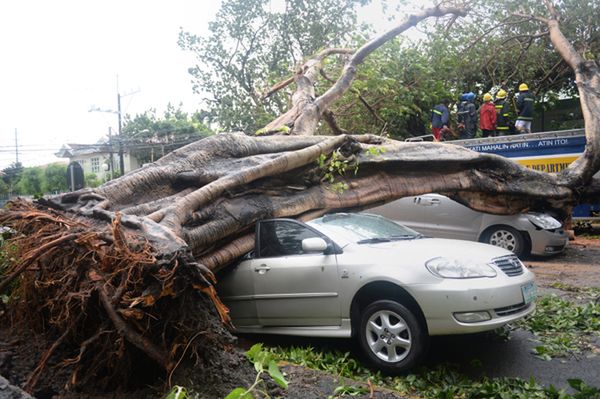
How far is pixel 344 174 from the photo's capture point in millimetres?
7691

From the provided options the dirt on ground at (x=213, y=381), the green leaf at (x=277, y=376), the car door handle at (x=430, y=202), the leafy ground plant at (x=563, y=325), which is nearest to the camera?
the green leaf at (x=277, y=376)

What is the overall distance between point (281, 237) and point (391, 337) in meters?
1.77

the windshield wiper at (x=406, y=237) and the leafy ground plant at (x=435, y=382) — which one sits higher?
the windshield wiper at (x=406, y=237)

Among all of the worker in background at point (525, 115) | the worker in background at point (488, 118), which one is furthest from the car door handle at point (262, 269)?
the worker in background at point (525, 115)

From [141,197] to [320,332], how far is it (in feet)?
7.86

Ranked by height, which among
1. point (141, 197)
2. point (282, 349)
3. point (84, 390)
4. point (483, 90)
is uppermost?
point (483, 90)

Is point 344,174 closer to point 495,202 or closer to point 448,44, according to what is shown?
point 495,202

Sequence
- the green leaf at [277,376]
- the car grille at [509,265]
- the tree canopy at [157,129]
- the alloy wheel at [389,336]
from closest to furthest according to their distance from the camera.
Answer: the green leaf at [277,376] → the alloy wheel at [389,336] → the car grille at [509,265] → the tree canopy at [157,129]

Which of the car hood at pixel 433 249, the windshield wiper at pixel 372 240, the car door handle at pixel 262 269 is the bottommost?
the car door handle at pixel 262 269

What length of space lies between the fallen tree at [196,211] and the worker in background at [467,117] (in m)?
3.56

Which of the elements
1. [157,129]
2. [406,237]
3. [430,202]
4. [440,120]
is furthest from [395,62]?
[157,129]

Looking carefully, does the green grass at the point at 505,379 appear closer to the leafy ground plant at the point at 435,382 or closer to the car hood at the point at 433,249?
the leafy ground plant at the point at 435,382

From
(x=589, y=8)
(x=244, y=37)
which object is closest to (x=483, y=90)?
(x=589, y=8)

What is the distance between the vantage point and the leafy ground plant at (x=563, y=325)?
5.46 meters
